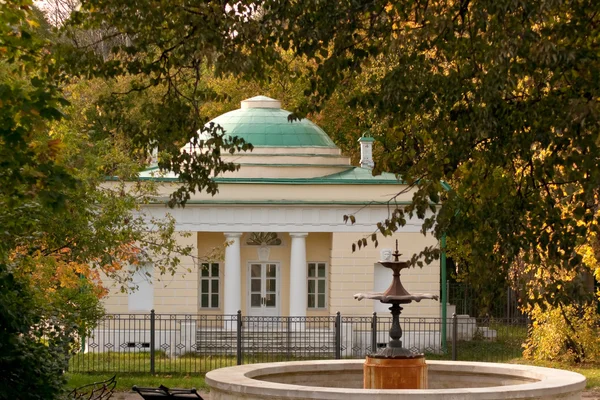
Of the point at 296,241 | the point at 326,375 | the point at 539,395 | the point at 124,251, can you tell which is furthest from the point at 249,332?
the point at 539,395

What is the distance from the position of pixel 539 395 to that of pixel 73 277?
894 centimetres

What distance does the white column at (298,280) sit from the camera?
34.6 meters

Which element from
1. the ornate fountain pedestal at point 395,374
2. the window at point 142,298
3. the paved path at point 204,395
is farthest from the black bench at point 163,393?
the window at point 142,298

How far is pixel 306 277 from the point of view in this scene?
35125 mm

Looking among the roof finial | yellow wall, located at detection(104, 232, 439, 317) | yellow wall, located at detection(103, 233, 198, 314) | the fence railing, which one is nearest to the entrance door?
yellow wall, located at detection(104, 232, 439, 317)

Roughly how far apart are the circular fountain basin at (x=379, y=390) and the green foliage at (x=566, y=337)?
11.7m

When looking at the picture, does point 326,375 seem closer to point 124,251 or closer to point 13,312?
point 13,312

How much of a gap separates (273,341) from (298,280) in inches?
98.1

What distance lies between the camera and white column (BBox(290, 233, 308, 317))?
3459 cm

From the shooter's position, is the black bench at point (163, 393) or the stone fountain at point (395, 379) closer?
the stone fountain at point (395, 379)

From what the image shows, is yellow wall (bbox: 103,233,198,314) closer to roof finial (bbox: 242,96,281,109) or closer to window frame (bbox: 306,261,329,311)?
window frame (bbox: 306,261,329,311)

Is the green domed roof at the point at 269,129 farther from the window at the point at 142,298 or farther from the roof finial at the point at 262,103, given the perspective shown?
the window at the point at 142,298

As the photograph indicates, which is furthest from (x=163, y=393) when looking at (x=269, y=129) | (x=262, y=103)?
(x=262, y=103)

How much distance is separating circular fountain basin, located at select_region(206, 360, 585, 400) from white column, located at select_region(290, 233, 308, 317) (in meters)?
16.2
